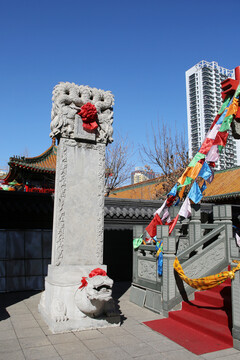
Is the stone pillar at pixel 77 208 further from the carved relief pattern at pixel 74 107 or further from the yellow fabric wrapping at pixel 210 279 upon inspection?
the yellow fabric wrapping at pixel 210 279

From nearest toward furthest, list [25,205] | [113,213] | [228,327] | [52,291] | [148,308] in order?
[228,327], [52,291], [148,308], [25,205], [113,213]

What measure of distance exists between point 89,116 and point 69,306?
155 inches

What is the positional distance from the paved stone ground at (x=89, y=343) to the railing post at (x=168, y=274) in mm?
431

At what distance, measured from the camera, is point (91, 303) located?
557 cm

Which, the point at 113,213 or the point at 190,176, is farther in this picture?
the point at 113,213

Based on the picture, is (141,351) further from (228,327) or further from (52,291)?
(52,291)

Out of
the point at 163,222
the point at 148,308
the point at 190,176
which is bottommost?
the point at 148,308

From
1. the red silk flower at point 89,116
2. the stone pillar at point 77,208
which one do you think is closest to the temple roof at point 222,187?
the stone pillar at point 77,208

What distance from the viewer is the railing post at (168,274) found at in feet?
21.5

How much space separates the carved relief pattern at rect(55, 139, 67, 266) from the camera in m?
6.09

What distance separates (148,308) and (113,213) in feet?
13.4

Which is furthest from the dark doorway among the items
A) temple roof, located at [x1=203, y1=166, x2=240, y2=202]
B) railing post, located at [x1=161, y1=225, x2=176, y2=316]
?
temple roof, located at [x1=203, y1=166, x2=240, y2=202]

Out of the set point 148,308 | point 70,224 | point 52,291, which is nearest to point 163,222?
point 148,308

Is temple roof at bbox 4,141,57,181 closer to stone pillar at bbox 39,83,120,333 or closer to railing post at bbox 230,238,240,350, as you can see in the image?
stone pillar at bbox 39,83,120,333
